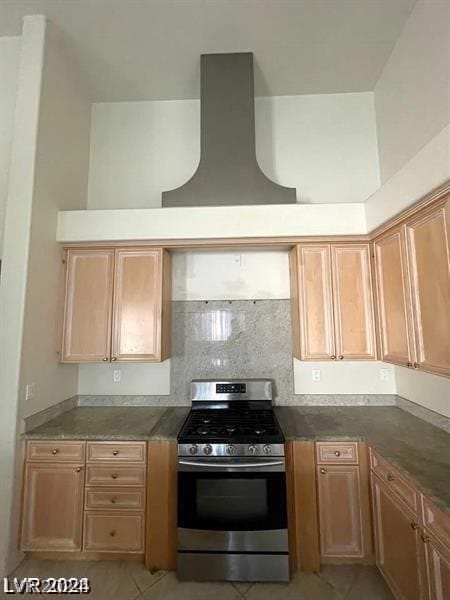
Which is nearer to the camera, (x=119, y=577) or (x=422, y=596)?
(x=422, y=596)

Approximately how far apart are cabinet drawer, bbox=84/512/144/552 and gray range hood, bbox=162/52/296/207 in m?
2.39

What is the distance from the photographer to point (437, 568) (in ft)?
4.38

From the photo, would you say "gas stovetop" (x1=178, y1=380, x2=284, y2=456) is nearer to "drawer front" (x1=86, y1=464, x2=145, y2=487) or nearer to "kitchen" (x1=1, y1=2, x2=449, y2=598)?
"kitchen" (x1=1, y1=2, x2=449, y2=598)

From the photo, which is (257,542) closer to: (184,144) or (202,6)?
(184,144)

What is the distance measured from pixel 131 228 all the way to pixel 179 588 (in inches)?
99.8

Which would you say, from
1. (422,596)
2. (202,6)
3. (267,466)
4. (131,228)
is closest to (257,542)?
(267,466)

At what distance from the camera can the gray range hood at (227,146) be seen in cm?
254

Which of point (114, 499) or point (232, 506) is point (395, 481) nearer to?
point (232, 506)

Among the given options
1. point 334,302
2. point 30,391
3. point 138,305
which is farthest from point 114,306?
point 334,302

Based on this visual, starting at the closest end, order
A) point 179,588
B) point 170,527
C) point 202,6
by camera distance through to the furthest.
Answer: point 179,588
point 170,527
point 202,6

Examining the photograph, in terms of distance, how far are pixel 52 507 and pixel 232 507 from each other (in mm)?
1241

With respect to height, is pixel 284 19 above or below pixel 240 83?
above

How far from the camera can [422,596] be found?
56.6 inches

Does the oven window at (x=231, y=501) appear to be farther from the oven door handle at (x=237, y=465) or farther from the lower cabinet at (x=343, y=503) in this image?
the lower cabinet at (x=343, y=503)
